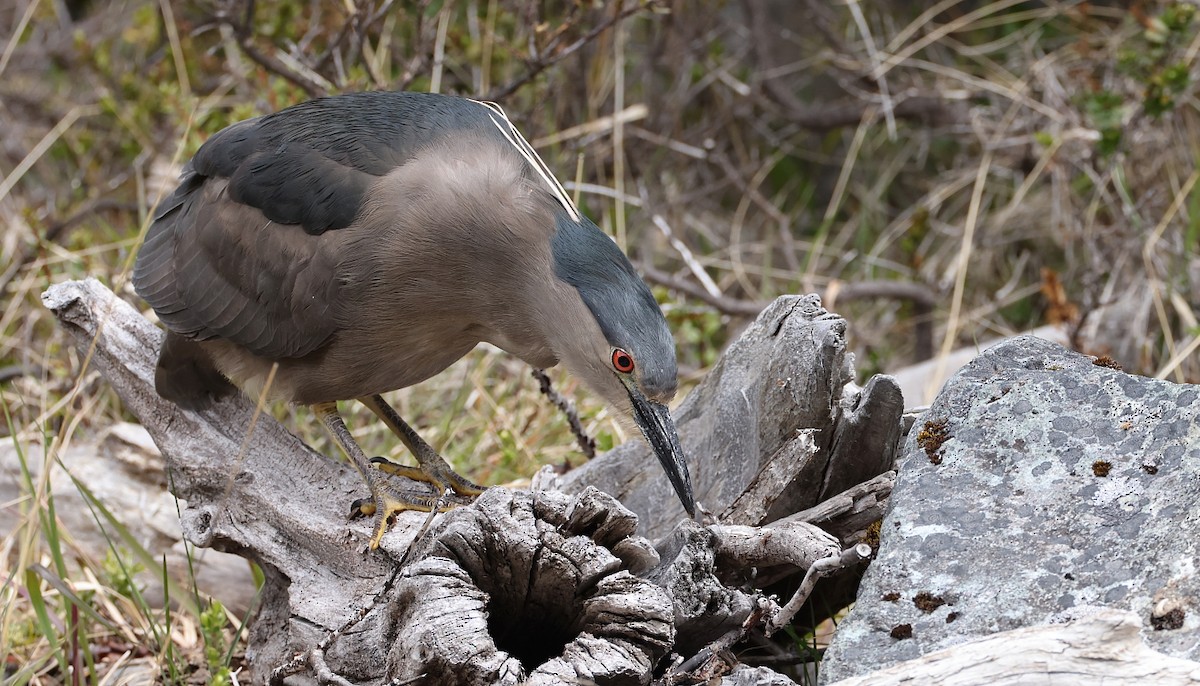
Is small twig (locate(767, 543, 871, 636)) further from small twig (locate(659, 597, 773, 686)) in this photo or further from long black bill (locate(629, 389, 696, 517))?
long black bill (locate(629, 389, 696, 517))

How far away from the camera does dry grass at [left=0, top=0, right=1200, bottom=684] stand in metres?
5.33

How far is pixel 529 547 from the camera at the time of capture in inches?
102

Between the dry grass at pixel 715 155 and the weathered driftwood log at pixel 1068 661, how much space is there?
2.66m

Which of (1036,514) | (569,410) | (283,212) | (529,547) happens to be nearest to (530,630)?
(529,547)

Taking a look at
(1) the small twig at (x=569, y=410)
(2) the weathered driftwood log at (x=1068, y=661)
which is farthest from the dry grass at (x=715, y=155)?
(2) the weathered driftwood log at (x=1068, y=661)

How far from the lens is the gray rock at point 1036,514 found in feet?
7.57

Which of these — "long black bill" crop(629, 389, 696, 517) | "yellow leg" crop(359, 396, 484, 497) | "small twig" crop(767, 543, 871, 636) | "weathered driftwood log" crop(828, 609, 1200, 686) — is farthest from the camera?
"yellow leg" crop(359, 396, 484, 497)

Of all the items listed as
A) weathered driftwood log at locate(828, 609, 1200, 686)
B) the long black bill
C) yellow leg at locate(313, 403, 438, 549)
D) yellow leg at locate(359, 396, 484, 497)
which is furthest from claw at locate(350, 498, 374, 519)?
weathered driftwood log at locate(828, 609, 1200, 686)

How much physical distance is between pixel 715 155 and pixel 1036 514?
14.9ft

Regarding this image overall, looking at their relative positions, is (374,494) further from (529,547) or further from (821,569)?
(821,569)

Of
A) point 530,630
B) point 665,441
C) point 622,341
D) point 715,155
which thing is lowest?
point 715,155

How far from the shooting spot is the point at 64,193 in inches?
294

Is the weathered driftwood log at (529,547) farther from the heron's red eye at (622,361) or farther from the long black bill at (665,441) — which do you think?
the heron's red eye at (622,361)

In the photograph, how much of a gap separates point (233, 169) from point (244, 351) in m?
0.58
